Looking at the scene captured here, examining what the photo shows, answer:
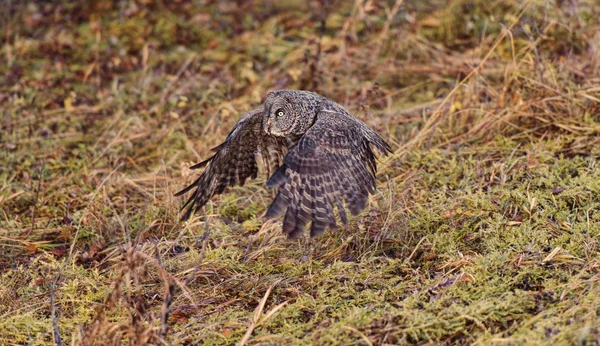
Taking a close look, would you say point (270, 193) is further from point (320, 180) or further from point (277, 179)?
point (277, 179)

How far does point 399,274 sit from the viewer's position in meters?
4.36

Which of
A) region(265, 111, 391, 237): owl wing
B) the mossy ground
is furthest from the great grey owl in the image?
the mossy ground

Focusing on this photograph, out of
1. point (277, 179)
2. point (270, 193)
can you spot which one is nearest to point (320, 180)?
point (277, 179)

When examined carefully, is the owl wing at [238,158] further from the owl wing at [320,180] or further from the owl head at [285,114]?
the owl wing at [320,180]

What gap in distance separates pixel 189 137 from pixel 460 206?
Result: 2544mm

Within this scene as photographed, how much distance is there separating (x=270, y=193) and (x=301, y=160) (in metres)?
1.51

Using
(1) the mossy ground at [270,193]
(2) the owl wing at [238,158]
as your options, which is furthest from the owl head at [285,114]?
(1) the mossy ground at [270,193]

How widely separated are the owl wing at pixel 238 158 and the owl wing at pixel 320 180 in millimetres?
553

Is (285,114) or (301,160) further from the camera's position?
(285,114)

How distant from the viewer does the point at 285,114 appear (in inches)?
180

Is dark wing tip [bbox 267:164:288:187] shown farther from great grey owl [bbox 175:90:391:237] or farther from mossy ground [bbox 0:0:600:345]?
mossy ground [bbox 0:0:600:345]

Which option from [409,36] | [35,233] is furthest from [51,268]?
[409,36]

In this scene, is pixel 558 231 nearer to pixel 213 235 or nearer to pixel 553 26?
pixel 213 235

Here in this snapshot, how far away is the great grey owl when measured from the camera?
396cm
